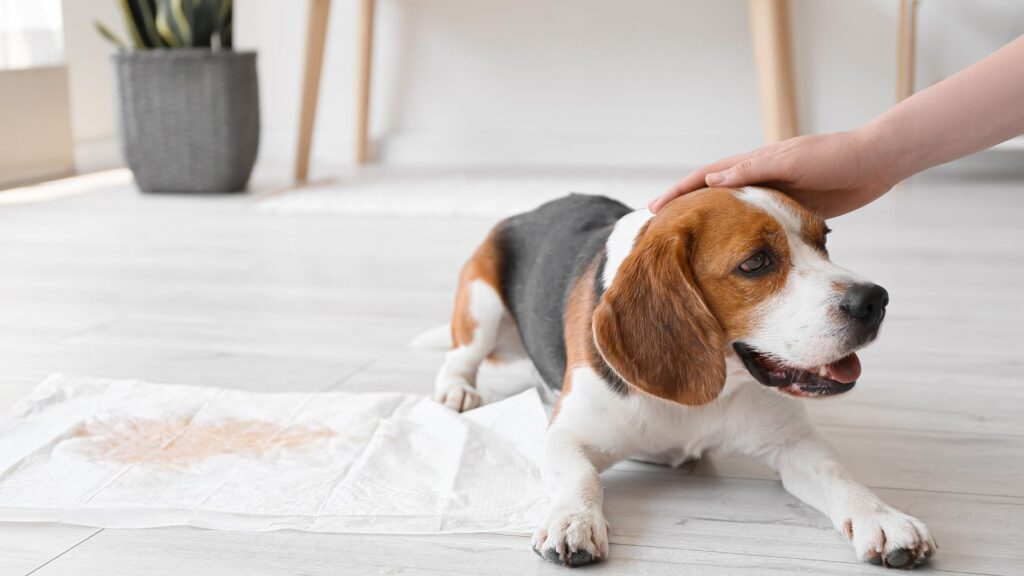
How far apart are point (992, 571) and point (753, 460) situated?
0.46m

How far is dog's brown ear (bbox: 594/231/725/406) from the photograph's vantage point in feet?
4.82

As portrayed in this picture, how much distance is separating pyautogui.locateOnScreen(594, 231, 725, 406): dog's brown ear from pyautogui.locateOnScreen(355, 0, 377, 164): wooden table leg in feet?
14.3

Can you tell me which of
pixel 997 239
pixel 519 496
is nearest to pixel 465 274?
pixel 519 496

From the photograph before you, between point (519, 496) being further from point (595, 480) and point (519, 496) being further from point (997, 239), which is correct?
point (997, 239)

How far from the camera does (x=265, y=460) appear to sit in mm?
1729

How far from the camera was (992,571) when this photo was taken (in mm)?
1350

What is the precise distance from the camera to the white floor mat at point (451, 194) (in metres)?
4.29

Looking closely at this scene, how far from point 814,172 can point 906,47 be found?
10.5ft

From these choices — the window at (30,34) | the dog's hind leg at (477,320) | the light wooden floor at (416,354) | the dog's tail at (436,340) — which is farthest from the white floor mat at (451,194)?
the dog's hind leg at (477,320)

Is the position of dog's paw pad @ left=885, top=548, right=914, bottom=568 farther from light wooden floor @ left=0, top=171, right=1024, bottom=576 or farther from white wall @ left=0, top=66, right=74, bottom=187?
white wall @ left=0, top=66, right=74, bottom=187

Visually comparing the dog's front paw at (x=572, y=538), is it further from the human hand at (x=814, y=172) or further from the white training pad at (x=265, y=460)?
the human hand at (x=814, y=172)

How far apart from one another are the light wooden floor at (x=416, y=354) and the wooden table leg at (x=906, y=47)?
0.43 m

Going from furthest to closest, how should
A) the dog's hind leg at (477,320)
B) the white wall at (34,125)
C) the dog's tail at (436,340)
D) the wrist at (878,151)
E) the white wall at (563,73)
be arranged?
1. the white wall at (563,73)
2. the white wall at (34,125)
3. the dog's tail at (436,340)
4. the dog's hind leg at (477,320)
5. the wrist at (878,151)

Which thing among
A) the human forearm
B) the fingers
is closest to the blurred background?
the human forearm
